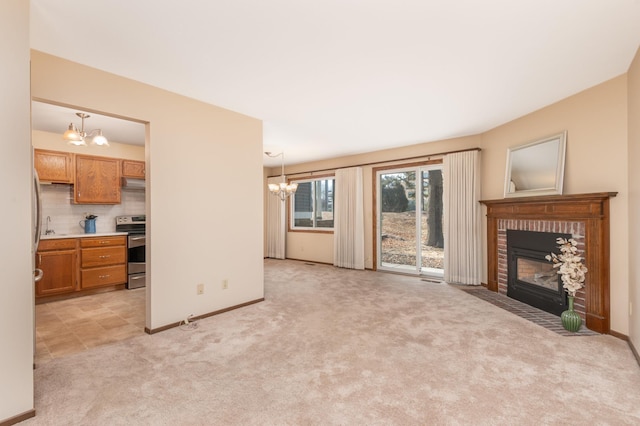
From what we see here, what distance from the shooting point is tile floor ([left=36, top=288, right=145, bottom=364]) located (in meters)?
3.01

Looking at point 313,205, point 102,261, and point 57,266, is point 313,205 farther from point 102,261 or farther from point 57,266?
point 57,266

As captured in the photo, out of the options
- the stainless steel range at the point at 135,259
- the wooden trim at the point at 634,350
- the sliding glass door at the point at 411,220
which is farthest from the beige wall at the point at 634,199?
the stainless steel range at the point at 135,259

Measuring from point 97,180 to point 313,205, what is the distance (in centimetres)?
472

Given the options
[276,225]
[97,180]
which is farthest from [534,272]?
[97,180]

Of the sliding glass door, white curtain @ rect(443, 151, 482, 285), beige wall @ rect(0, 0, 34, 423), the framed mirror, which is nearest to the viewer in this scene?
beige wall @ rect(0, 0, 34, 423)

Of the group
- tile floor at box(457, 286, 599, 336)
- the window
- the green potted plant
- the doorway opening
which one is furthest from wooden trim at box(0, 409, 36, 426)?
the window

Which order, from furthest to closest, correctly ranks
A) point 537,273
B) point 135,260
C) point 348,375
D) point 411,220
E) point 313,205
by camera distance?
point 313,205, point 411,220, point 135,260, point 537,273, point 348,375

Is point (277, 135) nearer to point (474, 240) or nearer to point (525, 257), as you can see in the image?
point (474, 240)

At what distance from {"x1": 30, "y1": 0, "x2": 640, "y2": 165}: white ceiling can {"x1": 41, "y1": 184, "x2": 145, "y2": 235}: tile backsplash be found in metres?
3.43

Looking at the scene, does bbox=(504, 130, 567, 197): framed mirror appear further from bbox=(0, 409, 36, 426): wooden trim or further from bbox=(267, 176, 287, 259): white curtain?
bbox=(267, 176, 287, 259): white curtain

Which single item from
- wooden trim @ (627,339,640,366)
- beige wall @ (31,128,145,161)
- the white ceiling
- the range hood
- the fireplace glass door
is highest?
the white ceiling

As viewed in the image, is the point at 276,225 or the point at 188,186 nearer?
the point at 188,186

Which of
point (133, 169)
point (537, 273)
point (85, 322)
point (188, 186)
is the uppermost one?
point (133, 169)

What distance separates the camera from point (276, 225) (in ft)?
28.0
